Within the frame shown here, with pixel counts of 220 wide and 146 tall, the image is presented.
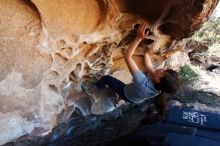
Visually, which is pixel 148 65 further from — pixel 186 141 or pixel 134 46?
pixel 186 141

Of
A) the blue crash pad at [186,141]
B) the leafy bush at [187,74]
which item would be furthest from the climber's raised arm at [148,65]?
the leafy bush at [187,74]

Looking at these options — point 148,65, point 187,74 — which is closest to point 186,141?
point 148,65

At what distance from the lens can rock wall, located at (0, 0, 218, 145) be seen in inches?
126

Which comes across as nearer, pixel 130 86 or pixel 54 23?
pixel 54 23

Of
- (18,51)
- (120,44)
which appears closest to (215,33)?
(120,44)

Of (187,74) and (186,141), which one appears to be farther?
(187,74)

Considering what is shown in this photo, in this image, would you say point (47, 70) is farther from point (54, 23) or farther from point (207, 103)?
point (207, 103)

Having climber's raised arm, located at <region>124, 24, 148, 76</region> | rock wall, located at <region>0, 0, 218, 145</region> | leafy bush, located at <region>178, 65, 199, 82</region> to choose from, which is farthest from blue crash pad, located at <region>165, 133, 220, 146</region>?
leafy bush, located at <region>178, 65, 199, 82</region>

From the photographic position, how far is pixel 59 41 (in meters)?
3.41

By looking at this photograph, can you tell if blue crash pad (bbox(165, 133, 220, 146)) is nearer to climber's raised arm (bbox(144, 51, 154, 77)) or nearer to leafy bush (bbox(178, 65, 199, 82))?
climber's raised arm (bbox(144, 51, 154, 77))

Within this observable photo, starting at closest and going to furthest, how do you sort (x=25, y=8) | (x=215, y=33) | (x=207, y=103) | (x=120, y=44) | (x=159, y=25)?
(x=25, y=8)
(x=159, y=25)
(x=120, y=44)
(x=207, y=103)
(x=215, y=33)

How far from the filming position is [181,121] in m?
3.45

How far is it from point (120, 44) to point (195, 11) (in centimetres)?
97

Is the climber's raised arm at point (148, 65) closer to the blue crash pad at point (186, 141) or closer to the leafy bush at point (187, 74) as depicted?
the blue crash pad at point (186, 141)
